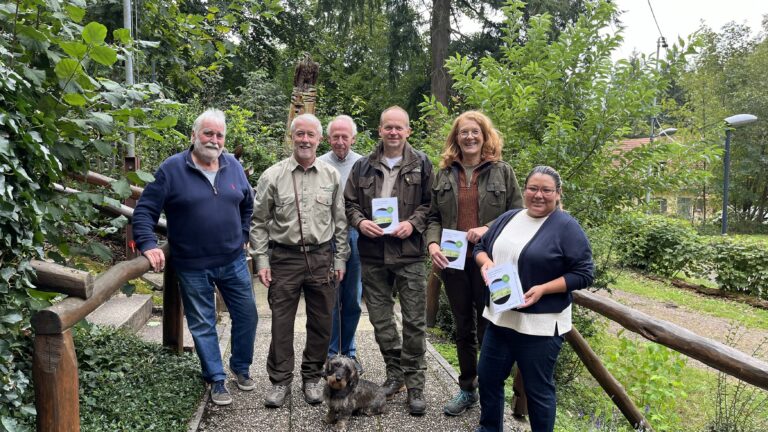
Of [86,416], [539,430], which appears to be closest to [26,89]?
[86,416]

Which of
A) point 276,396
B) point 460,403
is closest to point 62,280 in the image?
point 276,396

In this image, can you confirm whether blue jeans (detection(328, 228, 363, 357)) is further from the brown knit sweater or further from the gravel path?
the gravel path

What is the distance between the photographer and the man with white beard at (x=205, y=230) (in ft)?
11.5

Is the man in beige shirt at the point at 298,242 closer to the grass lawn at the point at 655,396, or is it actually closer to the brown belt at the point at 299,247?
the brown belt at the point at 299,247

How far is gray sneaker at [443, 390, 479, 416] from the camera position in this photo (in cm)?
366

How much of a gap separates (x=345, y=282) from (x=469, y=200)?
1.33m

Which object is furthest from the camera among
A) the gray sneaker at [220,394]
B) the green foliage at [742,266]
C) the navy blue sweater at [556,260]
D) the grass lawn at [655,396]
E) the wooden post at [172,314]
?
the green foliage at [742,266]

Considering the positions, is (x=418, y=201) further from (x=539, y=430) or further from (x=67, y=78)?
(x=67, y=78)

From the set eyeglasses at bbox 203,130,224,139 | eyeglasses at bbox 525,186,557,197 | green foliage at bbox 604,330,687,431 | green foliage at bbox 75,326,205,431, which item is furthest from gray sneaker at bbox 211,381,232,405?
green foliage at bbox 604,330,687,431

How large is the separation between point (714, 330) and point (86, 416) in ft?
31.8

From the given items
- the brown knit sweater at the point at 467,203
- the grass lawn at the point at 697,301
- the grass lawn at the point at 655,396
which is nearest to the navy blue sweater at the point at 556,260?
the brown knit sweater at the point at 467,203

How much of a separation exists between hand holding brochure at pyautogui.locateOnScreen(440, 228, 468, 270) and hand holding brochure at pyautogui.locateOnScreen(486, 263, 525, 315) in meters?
0.49

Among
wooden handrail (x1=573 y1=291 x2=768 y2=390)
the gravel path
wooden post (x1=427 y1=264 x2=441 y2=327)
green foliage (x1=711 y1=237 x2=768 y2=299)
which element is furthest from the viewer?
green foliage (x1=711 y1=237 x2=768 y2=299)

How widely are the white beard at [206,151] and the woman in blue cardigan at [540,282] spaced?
1.94 m
